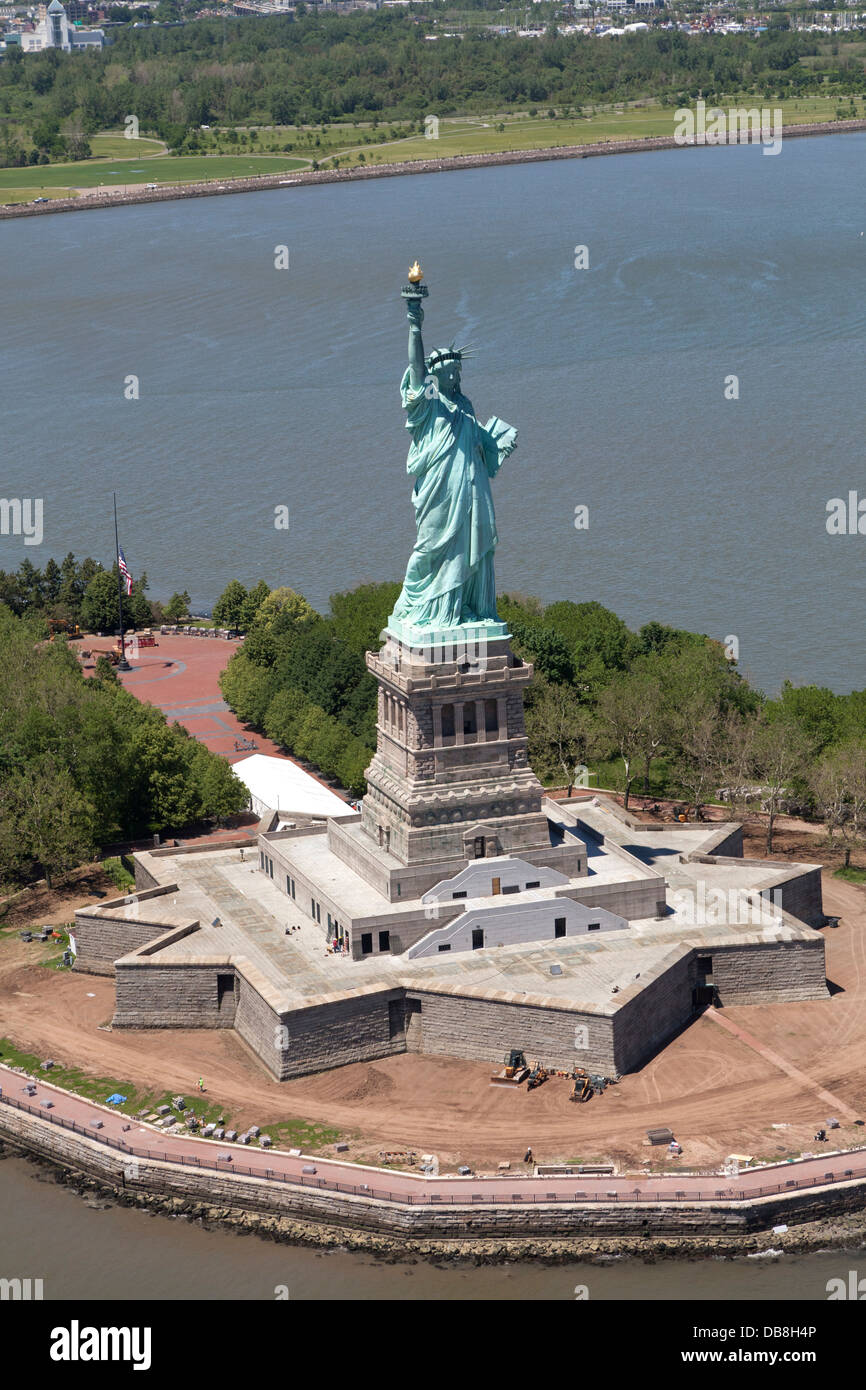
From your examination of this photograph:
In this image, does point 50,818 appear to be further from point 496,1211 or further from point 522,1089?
point 496,1211

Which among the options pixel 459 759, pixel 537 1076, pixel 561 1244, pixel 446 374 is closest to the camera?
pixel 561 1244

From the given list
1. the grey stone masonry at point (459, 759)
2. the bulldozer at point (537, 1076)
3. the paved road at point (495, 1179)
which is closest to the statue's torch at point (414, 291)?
the grey stone masonry at point (459, 759)

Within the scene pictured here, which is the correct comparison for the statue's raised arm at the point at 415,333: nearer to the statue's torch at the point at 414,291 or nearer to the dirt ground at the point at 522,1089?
the statue's torch at the point at 414,291

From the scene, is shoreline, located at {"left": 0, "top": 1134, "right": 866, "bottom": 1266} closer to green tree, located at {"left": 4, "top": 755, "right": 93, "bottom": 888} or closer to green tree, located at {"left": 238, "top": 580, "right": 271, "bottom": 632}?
green tree, located at {"left": 4, "top": 755, "right": 93, "bottom": 888}

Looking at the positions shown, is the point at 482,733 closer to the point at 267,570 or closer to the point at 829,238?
the point at 267,570

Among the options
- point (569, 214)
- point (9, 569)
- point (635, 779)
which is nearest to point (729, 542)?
point (635, 779)

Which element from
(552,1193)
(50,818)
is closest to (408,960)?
(552,1193)
